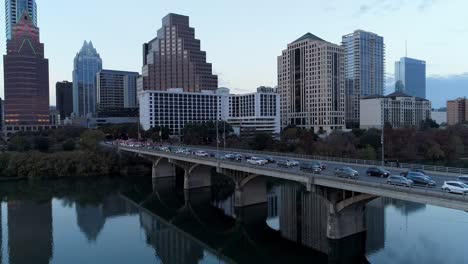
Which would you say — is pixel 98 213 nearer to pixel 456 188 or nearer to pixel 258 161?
pixel 258 161

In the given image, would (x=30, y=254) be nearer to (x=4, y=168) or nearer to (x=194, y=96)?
(x=4, y=168)

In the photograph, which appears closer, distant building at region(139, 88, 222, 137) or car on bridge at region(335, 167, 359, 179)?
car on bridge at region(335, 167, 359, 179)

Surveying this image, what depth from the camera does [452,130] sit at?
126m

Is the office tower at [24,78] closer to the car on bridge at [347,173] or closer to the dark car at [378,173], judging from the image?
the car on bridge at [347,173]

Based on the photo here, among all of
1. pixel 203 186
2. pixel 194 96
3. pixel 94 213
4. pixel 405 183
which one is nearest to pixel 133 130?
pixel 194 96

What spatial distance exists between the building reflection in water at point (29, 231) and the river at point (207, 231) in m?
0.12

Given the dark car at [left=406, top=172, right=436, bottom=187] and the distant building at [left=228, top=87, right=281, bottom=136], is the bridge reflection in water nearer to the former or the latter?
the dark car at [left=406, top=172, right=436, bottom=187]

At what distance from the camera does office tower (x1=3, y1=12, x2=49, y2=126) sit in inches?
7490

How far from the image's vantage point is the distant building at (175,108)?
6978 inches

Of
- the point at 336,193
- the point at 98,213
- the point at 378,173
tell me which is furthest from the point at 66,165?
the point at 378,173

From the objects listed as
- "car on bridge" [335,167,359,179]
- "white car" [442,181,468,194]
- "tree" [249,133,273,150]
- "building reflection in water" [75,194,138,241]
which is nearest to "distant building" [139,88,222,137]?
"tree" [249,133,273,150]

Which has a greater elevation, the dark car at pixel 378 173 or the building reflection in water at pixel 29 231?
the dark car at pixel 378 173

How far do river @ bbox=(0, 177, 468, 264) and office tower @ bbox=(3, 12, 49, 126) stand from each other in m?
141

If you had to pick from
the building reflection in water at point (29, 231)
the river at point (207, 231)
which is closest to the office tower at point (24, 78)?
the river at point (207, 231)
